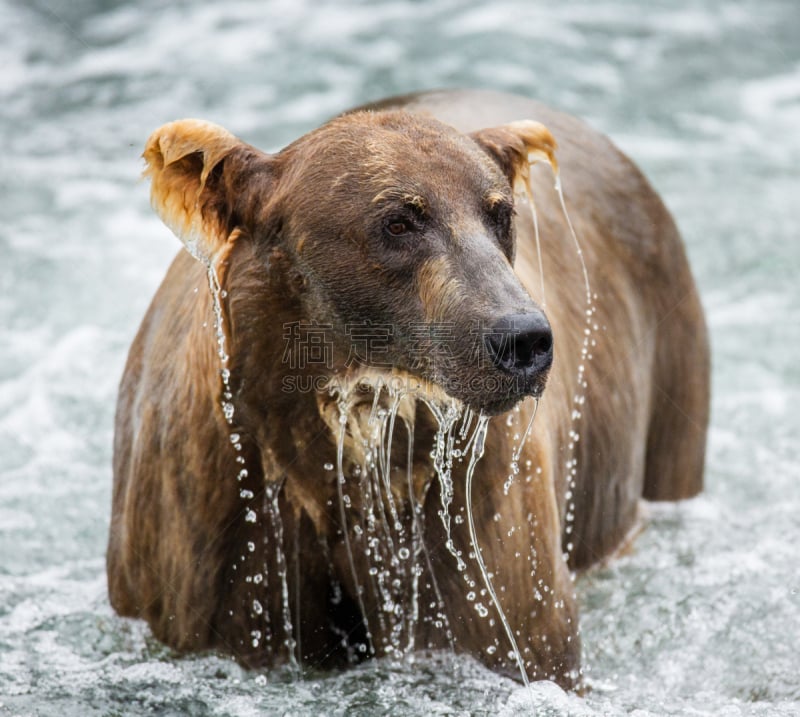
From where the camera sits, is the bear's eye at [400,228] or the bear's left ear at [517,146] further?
the bear's left ear at [517,146]

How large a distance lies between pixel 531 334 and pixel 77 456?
12.2 ft

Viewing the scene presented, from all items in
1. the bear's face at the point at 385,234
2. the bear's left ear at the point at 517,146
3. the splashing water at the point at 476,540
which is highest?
the bear's left ear at the point at 517,146

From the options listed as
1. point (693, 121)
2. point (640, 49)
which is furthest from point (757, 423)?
point (640, 49)

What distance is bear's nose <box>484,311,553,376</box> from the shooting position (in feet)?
10.8

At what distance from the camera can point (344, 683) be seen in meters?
4.34

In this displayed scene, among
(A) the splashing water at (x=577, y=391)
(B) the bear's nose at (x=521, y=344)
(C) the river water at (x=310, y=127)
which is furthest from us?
(A) the splashing water at (x=577, y=391)

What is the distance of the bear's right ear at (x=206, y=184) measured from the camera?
3717 mm

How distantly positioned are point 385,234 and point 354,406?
1.63 ft

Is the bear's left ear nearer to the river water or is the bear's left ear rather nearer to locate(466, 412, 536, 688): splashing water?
locate(466, 412, 536, 688): splashing water

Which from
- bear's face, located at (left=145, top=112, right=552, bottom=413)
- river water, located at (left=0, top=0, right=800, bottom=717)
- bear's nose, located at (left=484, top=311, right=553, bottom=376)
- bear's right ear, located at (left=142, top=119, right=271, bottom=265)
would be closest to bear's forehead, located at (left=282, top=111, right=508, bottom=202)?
bear's face, located at (left=145, top=112, right=552, bottom=413)

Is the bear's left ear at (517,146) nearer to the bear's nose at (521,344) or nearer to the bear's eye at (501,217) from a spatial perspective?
the bear's eye at (501,217)

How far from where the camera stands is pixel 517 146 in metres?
4.06

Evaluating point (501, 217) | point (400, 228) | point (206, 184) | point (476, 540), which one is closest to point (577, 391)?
point (476, 540)

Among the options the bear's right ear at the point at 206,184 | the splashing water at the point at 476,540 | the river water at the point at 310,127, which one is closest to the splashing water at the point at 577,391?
the river water at the point at 310,127
